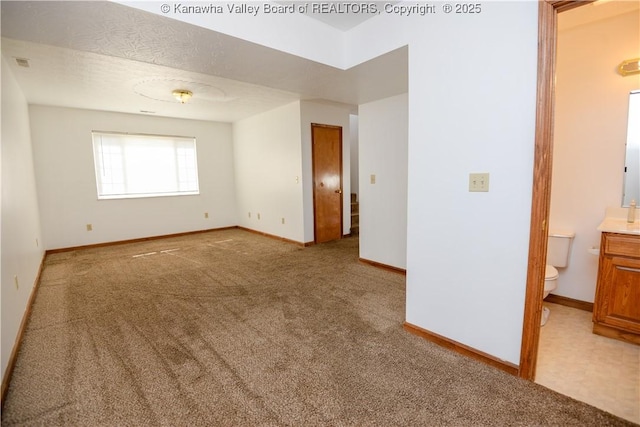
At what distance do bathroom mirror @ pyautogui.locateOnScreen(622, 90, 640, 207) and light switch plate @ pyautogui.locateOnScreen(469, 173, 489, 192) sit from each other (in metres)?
1.48

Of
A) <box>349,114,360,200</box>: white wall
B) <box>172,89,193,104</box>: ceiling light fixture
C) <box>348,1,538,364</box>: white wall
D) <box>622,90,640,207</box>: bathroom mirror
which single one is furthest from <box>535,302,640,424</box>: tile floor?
<box>349,114,360,200</box>: white wall

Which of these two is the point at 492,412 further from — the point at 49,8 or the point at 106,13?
the point at 49,8

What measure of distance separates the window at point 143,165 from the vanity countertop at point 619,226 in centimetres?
613

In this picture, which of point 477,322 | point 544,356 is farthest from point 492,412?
point 544,356

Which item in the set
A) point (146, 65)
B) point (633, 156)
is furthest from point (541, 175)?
point (146, 65)

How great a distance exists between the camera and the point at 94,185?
505 centimetres

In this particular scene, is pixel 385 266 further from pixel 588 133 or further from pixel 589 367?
pixel 588 133

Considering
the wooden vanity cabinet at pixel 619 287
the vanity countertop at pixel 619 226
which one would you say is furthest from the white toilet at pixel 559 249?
the wooden vanity cabinet at pixel 619 287

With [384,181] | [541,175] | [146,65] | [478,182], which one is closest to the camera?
[541,175]

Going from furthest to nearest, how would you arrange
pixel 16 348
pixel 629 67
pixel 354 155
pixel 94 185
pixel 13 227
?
pixel 354 155 → pixel 94 185 → pixel 13 227 → pixel 629 67 → pixel 16 348

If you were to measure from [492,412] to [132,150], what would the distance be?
614cm

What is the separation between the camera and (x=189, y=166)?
6.12m

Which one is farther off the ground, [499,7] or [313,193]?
[499,7]

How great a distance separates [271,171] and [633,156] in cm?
458
